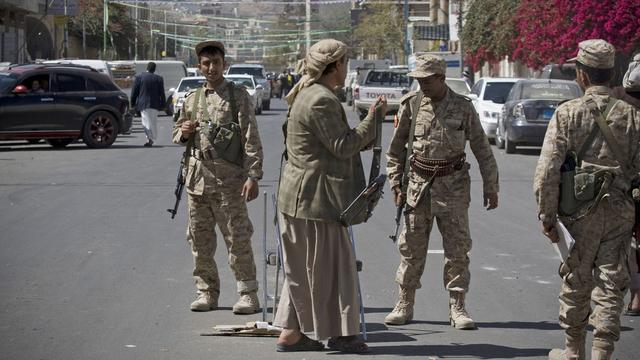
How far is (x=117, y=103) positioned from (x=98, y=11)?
6141 cm

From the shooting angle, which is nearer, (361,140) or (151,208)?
(361,140)

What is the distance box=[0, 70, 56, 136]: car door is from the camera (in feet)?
82.8

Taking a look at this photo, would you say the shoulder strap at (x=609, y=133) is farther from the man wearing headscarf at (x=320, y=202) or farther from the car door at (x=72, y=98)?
the car door at (x=72, y=98)

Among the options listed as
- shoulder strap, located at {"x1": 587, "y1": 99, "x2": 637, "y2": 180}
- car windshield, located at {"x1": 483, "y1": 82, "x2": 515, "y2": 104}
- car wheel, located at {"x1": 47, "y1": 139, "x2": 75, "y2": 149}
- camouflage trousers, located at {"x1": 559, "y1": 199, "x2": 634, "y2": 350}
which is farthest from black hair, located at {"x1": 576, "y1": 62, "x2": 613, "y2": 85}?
car windshield, located at {"x1": 483, "y1": 82, "x2": 515, "y2": 104}

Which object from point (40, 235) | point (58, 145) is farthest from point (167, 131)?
point (40, 235)

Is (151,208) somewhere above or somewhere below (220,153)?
below

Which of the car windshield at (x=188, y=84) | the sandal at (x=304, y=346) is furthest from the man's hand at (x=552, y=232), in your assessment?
the car windshield at (x=188, y=84)

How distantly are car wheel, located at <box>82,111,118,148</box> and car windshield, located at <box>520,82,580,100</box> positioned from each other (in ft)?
28.4

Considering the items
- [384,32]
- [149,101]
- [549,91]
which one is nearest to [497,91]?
[549,91]

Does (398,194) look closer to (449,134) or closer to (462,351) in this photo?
(449,134)

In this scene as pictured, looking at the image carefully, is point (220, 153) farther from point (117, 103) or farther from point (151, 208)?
point (117, 103)

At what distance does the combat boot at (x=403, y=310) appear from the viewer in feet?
27.1

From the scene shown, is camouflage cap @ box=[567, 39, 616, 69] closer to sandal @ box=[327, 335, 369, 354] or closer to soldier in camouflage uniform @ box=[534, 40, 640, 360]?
soldier in camouflage uniform @ box=[534, 40, 640, 360]

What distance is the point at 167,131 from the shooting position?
3425 cm
